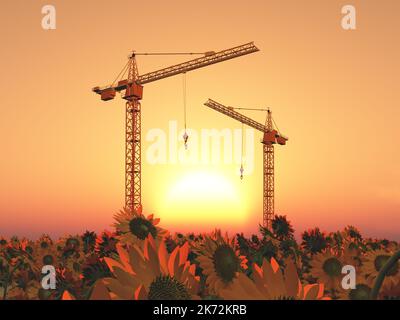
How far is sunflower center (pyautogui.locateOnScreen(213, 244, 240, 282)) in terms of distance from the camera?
4215mm

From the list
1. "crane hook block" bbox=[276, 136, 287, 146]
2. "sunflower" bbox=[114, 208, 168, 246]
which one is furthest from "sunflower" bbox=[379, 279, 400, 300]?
"crane hook block" bbox=[276, 136, 287, 146]

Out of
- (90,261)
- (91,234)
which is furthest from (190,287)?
(91,234)

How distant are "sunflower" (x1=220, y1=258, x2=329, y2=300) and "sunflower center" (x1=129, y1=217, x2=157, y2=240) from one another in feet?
12.8

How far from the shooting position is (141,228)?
6.01m

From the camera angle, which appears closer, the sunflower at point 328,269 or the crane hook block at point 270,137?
the sunflower at point 328,269

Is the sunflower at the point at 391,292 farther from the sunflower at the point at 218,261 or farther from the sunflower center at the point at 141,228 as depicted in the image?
the sunflower center at the point at 141,228

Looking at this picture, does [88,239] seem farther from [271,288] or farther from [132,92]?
[132,92]

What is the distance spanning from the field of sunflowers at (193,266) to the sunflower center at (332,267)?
0.04ft

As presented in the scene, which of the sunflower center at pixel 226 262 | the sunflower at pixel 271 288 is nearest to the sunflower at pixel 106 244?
the sunflower center at pixel 226 262

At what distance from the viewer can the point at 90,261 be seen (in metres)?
4.93

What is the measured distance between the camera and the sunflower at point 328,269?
582 centimetres

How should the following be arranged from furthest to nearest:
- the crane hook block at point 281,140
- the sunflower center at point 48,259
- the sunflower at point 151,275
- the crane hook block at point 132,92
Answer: the crane hook block at point 281,140, the crane hook block at point 132,92, the sunflower center at point 48,259, the sunflower at point 151,275

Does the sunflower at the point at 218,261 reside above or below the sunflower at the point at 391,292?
above

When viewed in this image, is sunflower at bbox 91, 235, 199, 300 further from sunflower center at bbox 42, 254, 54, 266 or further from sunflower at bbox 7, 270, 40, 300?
sunflower center at bbox 42, 254, 54, 266
